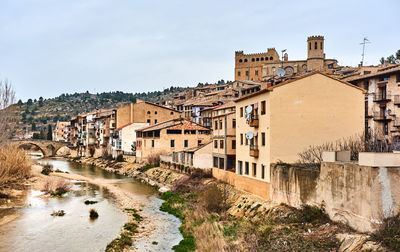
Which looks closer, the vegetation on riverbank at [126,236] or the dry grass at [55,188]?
the vegetation on riverbank at [126,236]

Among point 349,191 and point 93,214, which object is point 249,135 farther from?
point 93,214

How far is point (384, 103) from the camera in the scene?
4097cm

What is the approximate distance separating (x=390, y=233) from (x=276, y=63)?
9684 cm

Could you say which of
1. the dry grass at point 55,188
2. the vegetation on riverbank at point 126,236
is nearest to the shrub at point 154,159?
the dry grass at point 55,188

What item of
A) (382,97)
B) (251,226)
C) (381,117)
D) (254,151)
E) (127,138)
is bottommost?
(251,226)

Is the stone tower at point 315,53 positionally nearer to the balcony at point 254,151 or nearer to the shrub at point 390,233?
the balcony at point 254,151

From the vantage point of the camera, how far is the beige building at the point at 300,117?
28188mm

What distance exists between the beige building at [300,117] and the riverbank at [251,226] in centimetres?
306

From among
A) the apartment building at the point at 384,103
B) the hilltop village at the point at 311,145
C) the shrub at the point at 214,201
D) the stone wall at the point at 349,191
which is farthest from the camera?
the apartment building at the point at 384,103

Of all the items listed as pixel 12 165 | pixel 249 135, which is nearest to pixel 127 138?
pixel 12 165

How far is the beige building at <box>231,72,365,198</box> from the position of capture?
28188mm

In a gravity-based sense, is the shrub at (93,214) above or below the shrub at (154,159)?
below

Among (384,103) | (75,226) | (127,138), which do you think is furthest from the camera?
(127,138)

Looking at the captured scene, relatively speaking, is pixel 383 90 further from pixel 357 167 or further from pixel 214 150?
pixel 357 167
